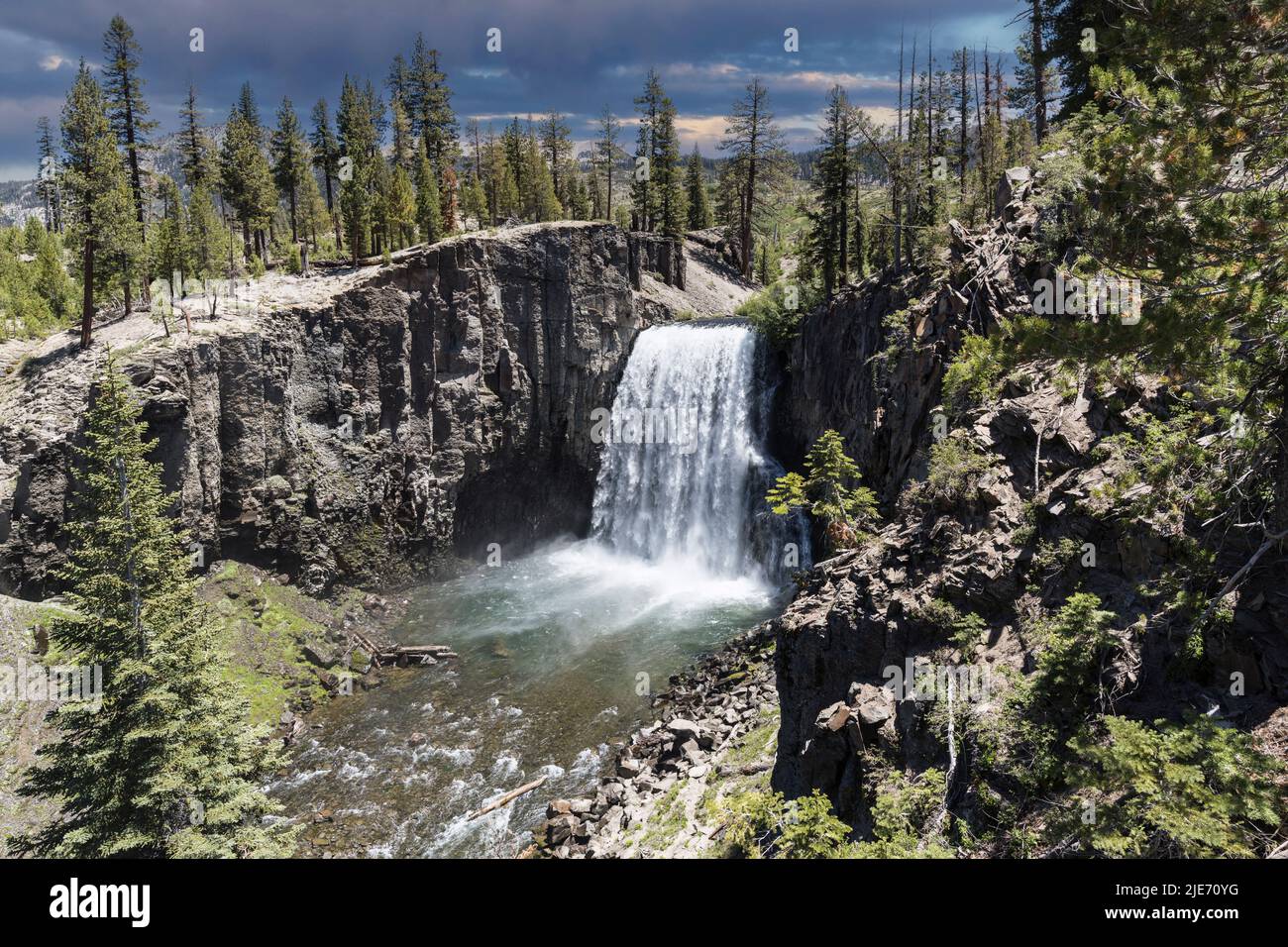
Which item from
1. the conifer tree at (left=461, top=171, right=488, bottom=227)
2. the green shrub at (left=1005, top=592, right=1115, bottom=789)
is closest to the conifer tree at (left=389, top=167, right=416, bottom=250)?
the conifer tree at (left=461, top=171, right=488, bottom=227)

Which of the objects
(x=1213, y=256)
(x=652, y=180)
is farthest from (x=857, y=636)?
(x=652, y=180)

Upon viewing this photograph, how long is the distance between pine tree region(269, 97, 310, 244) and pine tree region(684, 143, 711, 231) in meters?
33.3

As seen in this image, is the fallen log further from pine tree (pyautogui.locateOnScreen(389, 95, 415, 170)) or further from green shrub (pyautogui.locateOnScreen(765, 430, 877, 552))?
pine tree (pyautogui.locateOnScreen(389, 95, 415, 170))

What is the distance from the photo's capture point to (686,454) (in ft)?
121

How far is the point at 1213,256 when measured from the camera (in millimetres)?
7977

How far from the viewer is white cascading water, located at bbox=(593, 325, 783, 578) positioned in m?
34.8

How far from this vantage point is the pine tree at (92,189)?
89.9 feet

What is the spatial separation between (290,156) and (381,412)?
27502 millimetres

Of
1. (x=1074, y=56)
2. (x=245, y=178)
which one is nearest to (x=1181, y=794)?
(x=1074, y=56)

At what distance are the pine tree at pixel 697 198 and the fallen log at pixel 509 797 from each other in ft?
184

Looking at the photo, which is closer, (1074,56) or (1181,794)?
(1181,794)

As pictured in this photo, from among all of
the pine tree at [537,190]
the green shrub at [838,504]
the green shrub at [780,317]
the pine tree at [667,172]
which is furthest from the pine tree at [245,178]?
the green shrub at [838,504]

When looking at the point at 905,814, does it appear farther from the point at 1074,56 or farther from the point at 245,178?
the point at 245,178
